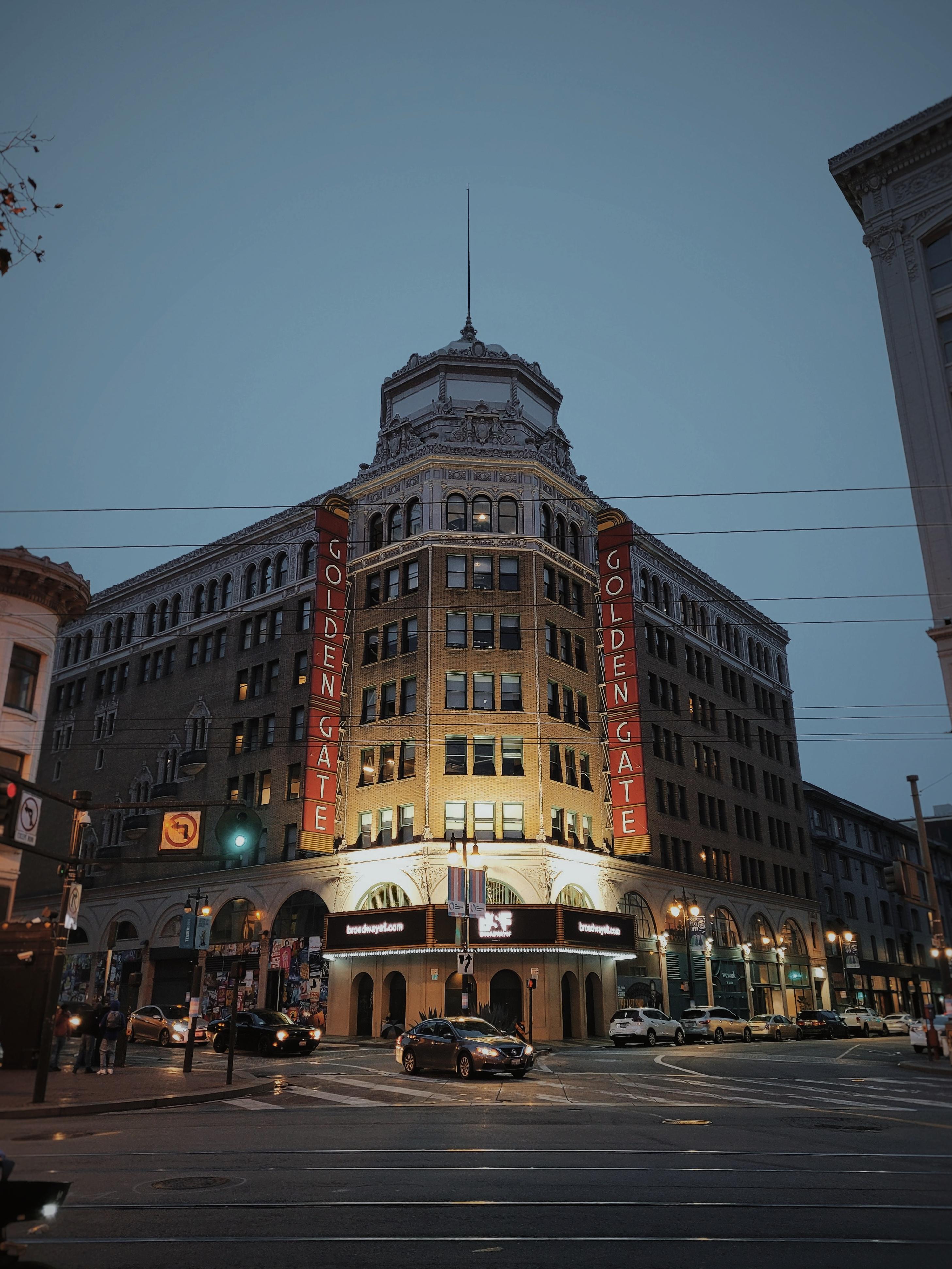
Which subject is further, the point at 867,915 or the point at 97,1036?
the point at 867,915

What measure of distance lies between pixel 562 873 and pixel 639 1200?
3715cm

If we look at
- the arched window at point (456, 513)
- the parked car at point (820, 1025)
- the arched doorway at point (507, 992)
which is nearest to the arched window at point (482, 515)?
the arched window at point (456, 513)

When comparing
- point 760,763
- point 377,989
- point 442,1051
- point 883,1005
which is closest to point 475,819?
point 377,989

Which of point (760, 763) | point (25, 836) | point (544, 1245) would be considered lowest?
point (544, 1245)

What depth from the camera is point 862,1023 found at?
56062 millimetres

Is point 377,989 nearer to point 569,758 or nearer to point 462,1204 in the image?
point 569,758

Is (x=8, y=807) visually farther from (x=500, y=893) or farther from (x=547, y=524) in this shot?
(x=547, y=524)

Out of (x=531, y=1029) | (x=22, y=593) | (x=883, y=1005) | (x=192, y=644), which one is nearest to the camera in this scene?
(x=22, y=593)

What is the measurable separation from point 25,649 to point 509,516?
25.5 metres

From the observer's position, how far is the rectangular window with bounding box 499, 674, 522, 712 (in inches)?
1895

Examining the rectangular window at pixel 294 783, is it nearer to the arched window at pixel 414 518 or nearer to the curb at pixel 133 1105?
the arched window at pixel 414 518

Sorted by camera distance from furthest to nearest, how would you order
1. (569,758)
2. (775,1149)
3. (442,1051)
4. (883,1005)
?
(883,1005) → (569,758) → (442,1051) → (775,1149)

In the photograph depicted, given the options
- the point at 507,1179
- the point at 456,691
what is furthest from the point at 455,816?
the point at 507,1179

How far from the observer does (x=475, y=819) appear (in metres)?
46.2
